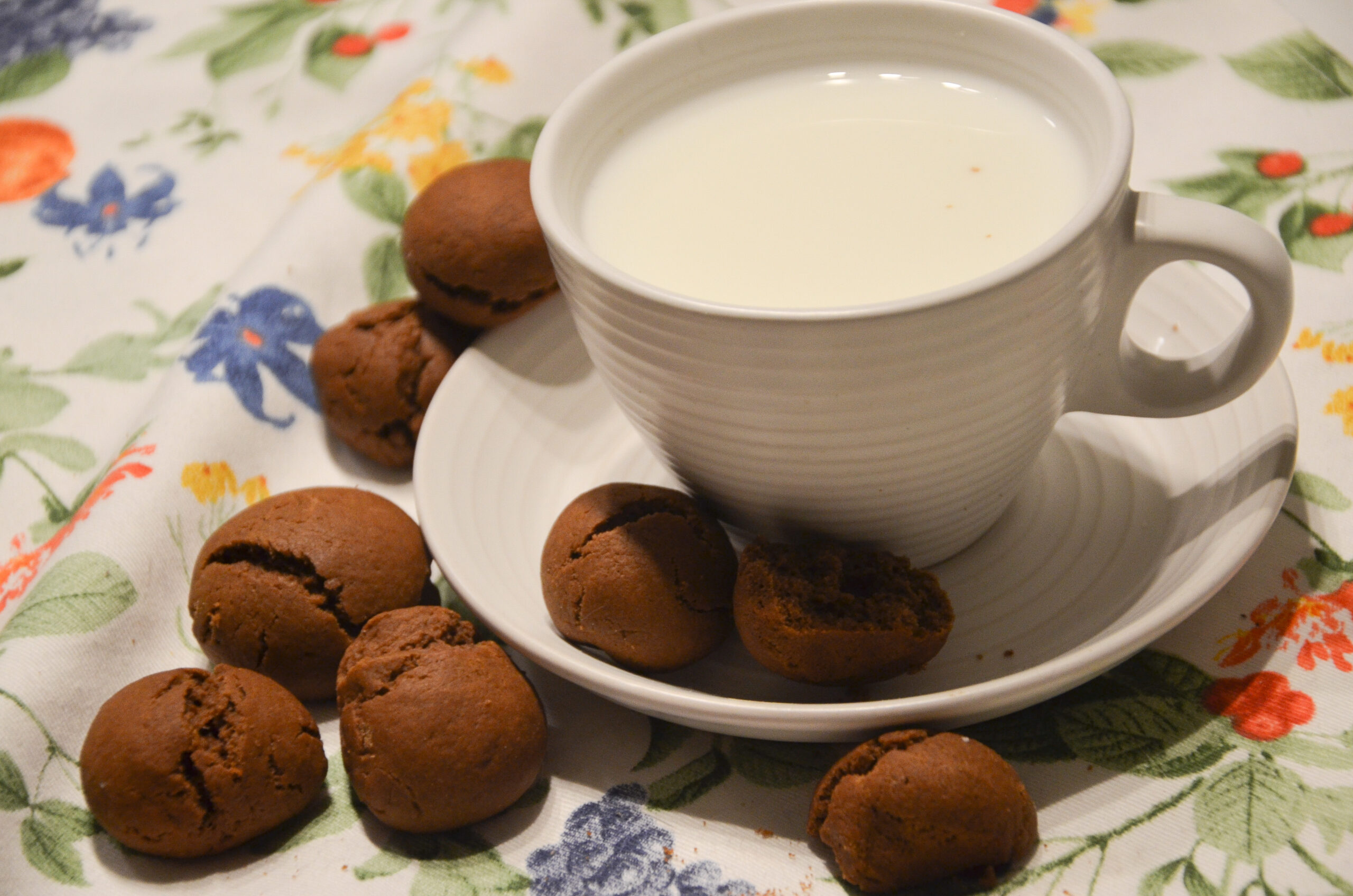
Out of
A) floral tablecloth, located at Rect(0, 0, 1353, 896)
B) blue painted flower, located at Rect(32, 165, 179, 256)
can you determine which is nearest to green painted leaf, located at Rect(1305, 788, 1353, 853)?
floral tablecloth, located at Rect(0, 0, 1353, 896)

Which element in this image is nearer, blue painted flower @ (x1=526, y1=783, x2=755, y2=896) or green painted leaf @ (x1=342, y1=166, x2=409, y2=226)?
blue painted flower @ (x1=526, y1=783, x2=755, y2=896)

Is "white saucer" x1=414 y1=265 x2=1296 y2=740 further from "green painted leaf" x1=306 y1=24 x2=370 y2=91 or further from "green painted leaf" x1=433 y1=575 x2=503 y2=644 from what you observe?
"green painted leaf" x1=306 y1=24 x2=370 y2=91

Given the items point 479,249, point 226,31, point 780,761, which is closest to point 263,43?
point 226,31

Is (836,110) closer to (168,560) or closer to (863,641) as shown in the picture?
(863,641)

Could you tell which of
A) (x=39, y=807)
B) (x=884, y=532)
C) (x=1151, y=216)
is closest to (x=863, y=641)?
(x=884, y=532)

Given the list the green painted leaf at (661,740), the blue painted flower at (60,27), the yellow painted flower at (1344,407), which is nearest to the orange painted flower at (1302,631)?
the yellow painted flower at (1344,407)
